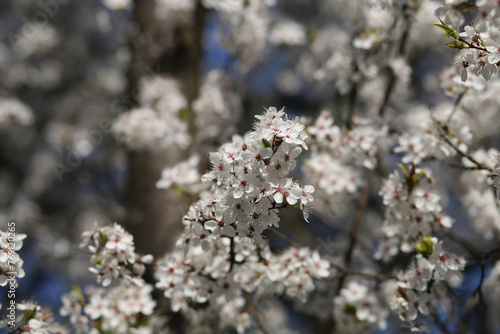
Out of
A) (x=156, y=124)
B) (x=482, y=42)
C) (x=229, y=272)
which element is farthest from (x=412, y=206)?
(x=156, y=124)

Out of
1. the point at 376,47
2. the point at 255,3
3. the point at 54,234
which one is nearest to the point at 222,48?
the point at 255,3

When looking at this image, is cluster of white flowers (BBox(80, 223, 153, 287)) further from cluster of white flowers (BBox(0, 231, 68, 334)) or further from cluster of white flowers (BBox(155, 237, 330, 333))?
cluster of white flowers (BBox(0, 231, 68, 334))

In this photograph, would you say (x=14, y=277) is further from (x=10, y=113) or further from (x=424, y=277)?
(x=10, y=113)

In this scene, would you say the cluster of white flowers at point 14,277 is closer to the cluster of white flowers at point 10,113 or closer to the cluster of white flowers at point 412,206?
the cluster of white flowers at point 412,206

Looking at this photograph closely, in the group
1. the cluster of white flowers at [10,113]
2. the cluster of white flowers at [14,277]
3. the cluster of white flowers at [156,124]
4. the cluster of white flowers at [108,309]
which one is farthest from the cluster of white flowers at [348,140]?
the cluster of white flowers at [10,113]

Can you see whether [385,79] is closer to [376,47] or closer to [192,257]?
[376,47]
